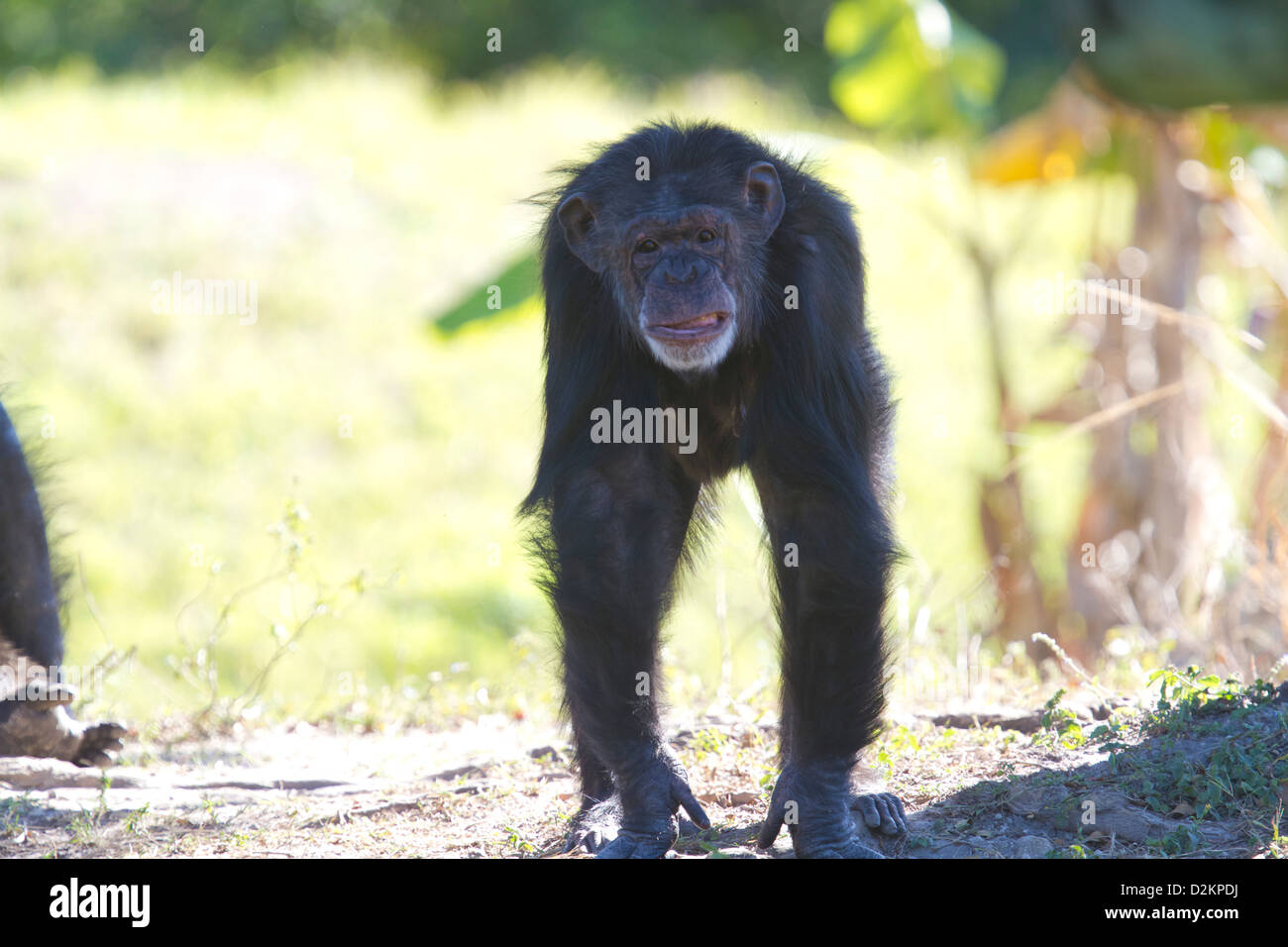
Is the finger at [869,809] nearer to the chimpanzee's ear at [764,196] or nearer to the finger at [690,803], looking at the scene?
the finger at [690,803]

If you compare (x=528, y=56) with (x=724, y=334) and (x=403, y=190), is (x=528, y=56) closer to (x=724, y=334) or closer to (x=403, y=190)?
(x=403, y=190)

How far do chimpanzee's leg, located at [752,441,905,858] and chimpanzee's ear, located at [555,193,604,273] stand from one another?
94 cm

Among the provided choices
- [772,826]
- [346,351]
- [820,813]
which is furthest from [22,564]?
[346,351]

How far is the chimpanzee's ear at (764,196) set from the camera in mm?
4426

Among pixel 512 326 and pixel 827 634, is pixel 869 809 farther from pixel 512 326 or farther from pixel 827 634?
pixel 512 326

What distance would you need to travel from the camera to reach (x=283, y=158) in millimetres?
18094

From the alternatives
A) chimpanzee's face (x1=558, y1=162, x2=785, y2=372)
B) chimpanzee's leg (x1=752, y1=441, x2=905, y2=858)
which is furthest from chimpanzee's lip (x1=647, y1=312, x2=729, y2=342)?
chimpanzee's leg (x1=752, y1=441, x2=905, y2=858)

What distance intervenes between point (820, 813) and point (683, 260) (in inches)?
66.3

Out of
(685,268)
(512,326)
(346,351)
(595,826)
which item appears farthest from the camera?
(512,326)

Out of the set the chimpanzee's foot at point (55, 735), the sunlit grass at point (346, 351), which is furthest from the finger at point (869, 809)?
the sunlit grass at point (346, 351)

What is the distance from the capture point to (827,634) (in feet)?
13.2

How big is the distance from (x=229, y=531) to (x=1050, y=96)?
7.93m

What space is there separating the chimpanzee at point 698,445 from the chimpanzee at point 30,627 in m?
2.06
